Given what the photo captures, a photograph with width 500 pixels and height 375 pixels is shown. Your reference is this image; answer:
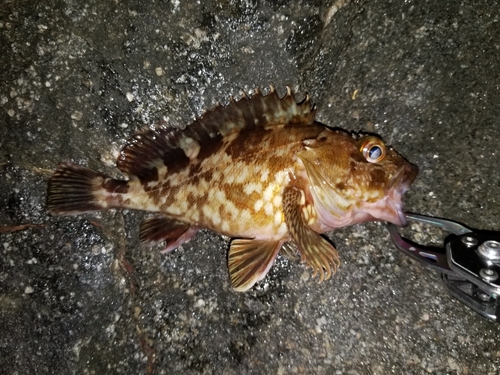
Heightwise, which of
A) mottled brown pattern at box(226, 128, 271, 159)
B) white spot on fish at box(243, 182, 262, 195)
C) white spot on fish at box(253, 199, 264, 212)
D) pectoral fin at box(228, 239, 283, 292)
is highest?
mottled brown pattern at box(226, 128, 271, 159)

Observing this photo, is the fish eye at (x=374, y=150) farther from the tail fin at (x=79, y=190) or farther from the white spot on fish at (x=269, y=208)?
the tail fin at (x=79, y=190)

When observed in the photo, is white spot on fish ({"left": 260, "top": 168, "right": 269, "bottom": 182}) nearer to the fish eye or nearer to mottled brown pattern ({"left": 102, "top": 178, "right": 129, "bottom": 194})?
the fish eye

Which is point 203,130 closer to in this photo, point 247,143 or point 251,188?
point 247,143

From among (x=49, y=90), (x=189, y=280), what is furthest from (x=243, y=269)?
(x=49, y=90)

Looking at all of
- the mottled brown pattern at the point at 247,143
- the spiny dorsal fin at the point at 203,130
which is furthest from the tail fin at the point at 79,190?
the mottled brown pattern at the point at 247,143

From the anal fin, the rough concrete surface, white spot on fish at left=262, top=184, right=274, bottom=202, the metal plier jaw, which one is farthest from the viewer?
the anal fin

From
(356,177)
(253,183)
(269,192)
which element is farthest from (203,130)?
(356,177)

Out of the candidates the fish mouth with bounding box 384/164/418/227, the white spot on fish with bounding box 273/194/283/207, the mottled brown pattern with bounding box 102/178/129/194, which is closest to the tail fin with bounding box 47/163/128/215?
the mottled brown pattern with bounding box 102/178/129/194
